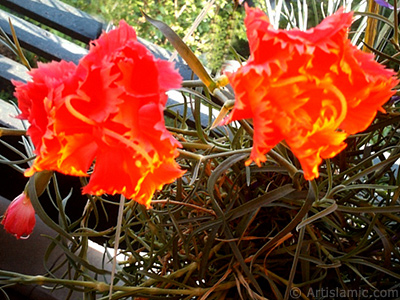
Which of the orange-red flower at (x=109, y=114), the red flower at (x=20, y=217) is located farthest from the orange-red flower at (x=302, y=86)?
the red flower at (x=20, y=217)

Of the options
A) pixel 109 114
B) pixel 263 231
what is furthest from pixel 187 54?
pixel 263 231

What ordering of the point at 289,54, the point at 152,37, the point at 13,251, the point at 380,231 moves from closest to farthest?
1. the point at 289,54
2. the point at 380,231
3. the point at 13,251
4. the point at 152,37

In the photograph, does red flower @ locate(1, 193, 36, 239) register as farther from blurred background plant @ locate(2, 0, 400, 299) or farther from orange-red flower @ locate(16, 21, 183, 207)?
orange-red flower @ locate(16, 21, 183, 207)

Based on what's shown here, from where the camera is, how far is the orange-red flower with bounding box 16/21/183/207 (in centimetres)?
18

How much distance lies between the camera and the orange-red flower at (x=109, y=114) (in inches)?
7.3

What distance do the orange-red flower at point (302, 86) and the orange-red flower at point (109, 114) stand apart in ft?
0.12

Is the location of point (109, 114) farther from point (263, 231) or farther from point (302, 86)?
point (263, 231)

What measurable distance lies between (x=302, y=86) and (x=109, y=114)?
0.26 feet

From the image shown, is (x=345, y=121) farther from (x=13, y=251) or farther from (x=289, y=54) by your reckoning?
(x=13, y=251)

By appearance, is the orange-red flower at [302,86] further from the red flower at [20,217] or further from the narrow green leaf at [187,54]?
the red flower at [20,217]

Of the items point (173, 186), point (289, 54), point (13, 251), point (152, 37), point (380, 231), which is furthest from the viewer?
point (152, 37)

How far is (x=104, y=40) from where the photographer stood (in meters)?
0.20

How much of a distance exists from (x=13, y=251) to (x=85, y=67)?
71cm

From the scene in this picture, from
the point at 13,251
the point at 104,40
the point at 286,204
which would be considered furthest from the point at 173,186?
the point at 13,251
